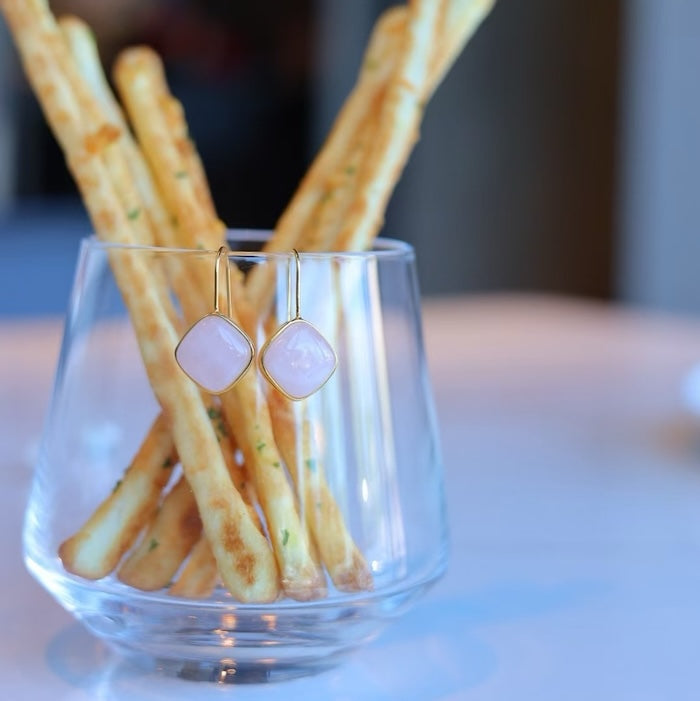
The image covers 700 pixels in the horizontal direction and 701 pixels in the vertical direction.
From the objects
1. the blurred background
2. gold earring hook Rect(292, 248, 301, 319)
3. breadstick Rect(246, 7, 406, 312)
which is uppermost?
breadstick Rect(246, 7, 406, 312)

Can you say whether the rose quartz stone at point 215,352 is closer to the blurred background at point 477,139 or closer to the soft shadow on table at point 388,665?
the soft shadow on table at point 388,665

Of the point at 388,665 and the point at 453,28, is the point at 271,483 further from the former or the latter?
the point at 453,28

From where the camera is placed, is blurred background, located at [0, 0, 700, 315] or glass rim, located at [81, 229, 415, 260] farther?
blurred background, located at [0, 0, 700, 315]

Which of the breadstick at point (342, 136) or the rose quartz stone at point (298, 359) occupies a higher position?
the breadstick at point (342, 136)

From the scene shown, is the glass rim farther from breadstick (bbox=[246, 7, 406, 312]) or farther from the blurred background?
the blurred background

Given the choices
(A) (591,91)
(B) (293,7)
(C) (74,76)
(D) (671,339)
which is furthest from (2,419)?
(B) (293,7)

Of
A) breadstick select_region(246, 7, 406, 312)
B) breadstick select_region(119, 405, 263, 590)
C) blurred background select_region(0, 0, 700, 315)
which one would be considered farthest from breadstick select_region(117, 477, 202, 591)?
blurred background select_region(0, 0, 700, 315)

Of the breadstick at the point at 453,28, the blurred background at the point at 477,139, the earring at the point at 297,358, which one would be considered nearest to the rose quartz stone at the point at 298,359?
the earring at the point at 297,358

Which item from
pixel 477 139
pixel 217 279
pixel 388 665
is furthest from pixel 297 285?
pixel 477 139
